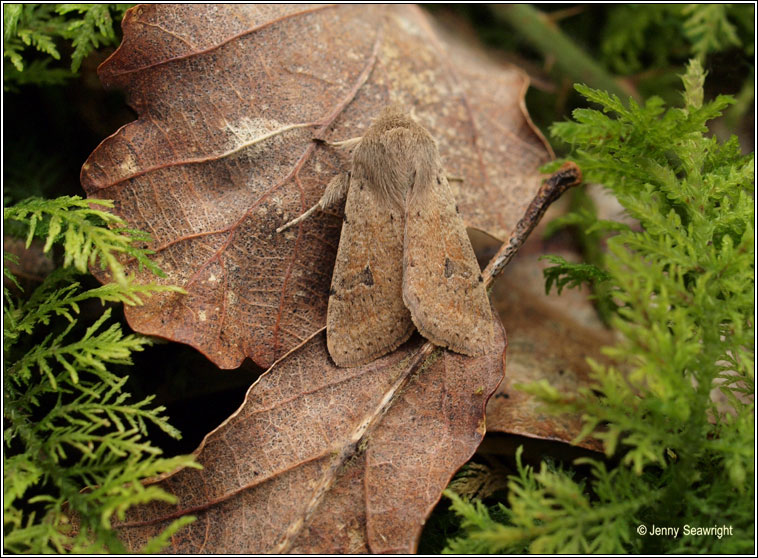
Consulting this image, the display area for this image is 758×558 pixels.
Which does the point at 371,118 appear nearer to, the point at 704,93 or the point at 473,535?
the point at 704,93

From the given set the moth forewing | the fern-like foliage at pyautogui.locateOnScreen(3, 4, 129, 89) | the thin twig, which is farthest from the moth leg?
the fern-like foliage at pyautogui.locateOnScreen(3, 4, 129, 89)

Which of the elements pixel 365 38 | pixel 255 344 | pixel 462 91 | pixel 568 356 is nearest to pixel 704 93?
pixel 462 91

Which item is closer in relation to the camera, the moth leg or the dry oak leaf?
the dry oak leaf

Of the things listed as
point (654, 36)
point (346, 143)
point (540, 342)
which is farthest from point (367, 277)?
point (654, 36)

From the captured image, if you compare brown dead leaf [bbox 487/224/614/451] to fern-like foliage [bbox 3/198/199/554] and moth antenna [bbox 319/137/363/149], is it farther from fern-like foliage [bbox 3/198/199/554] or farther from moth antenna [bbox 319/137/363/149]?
fern-like foliage [bbox 3/198/199/554]

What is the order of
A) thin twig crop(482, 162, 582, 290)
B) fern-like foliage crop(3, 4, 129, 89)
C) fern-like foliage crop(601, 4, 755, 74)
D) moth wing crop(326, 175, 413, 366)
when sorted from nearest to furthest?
moth wing crop(326, 175, 413, 366), thin twig crop(482, 162, 582, 290), fern-like foliage crop(3, 4, 129, 89), fern-like foliage crop(601, 4, 755, 74)

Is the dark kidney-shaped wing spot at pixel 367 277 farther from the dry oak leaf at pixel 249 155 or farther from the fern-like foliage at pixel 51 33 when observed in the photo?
the fern-like foliage at pixel 51 33
